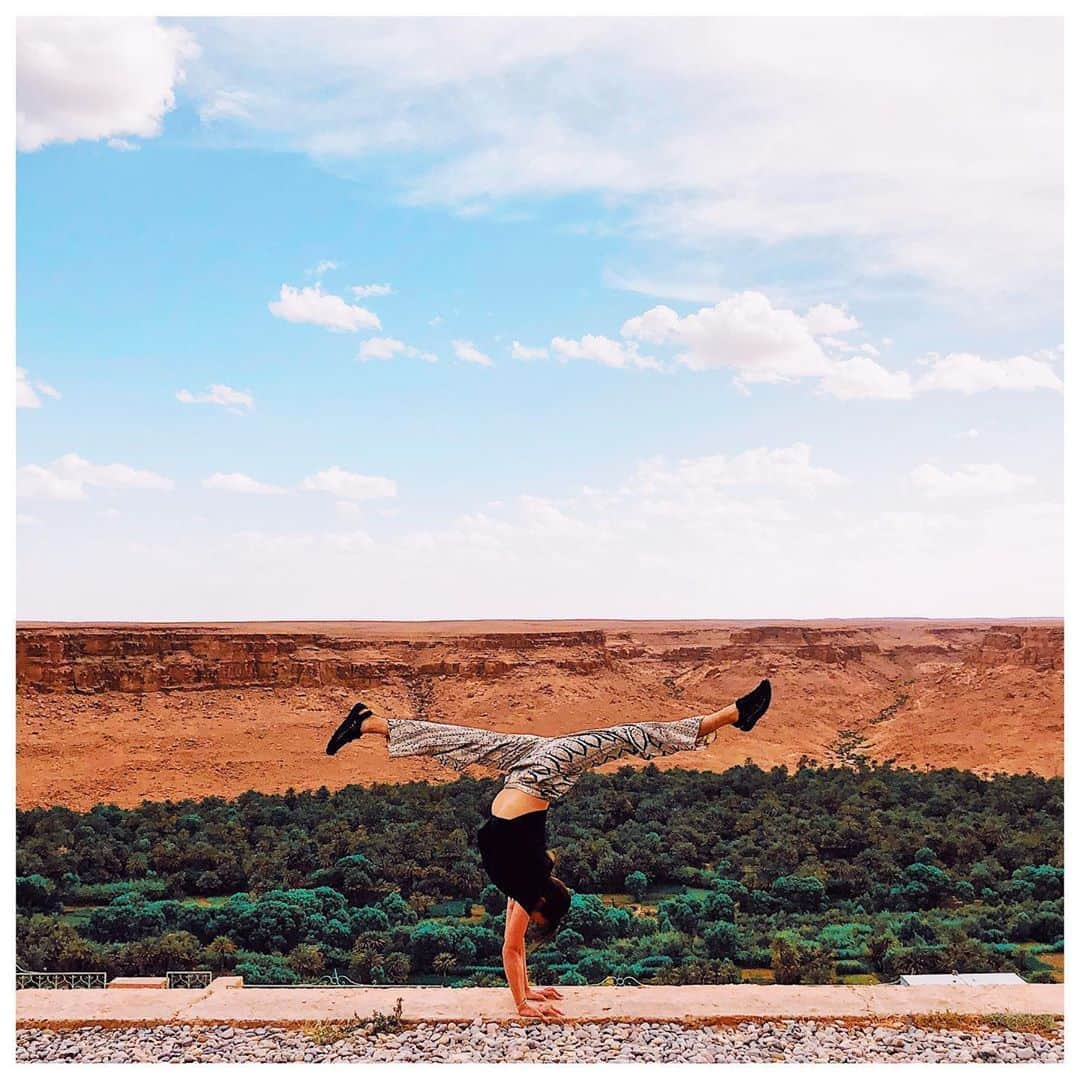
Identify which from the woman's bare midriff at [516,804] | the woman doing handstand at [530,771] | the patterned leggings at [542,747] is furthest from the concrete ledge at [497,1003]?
the patterned leggings at [542,747]

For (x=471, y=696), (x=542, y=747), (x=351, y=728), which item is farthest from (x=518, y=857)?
(x=471, y=696)

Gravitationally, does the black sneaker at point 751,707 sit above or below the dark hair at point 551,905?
above

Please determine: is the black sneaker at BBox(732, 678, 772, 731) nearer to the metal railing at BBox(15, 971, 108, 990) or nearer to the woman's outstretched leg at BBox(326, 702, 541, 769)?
the woman's outstretched leg at BBox(326, 702, 541, 769)

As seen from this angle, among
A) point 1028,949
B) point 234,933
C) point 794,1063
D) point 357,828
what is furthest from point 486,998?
point 357,828

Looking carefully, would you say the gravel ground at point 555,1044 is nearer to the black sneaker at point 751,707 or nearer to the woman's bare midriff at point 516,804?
the woman's bare midriff at point 516,804

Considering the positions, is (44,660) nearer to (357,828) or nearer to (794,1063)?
(357,828)
